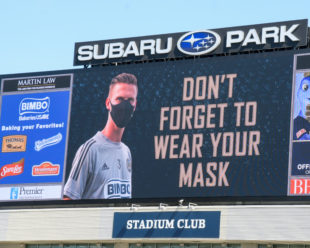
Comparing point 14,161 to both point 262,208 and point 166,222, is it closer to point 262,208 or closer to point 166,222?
point 166,222

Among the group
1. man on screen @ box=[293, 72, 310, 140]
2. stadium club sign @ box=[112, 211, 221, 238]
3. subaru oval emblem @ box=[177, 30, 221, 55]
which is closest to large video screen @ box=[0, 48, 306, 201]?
man on screen @ box=[293, 72, 310, 140]

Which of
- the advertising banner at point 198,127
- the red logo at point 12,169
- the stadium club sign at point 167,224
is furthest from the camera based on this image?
the red logo at point 12,169

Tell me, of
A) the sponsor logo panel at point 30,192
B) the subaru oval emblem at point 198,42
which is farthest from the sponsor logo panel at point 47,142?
the subaru oval emblem at point 198,42

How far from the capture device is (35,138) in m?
44.8

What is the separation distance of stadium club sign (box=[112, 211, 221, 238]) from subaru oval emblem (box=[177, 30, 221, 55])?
23.4 feet

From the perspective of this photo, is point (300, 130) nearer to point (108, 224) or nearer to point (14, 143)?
point (108, 224)

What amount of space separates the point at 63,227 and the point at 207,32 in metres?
10.4

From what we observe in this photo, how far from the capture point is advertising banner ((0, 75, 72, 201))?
145 ft

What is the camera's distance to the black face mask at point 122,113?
43.2m

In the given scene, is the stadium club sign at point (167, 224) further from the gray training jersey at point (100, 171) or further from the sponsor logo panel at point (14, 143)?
the sponsor logo panel at point (14, 143)

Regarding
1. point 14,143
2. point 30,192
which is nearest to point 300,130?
point 30,192

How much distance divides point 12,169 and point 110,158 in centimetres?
503

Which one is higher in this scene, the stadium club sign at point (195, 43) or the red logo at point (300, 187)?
the stadium club sign at point (195, 43)

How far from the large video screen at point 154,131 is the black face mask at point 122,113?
0.18 ft
